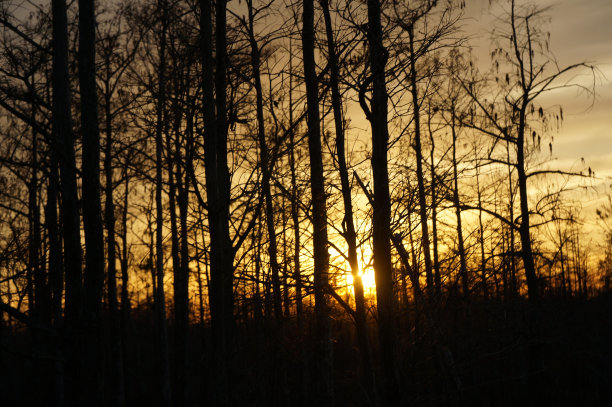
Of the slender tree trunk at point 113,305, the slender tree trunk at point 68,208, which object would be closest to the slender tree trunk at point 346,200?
the slender tree trunk at point 68,208

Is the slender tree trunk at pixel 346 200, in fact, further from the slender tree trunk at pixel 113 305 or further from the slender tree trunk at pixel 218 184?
the slender tree trunk at pixel 113 305

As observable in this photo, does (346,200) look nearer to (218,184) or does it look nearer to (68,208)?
(218,184)

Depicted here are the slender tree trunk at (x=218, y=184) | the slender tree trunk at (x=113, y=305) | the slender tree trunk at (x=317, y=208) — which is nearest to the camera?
the slender tree trunk at (x=218, y=184)

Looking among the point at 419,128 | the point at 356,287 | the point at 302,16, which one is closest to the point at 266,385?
the point at 356,287

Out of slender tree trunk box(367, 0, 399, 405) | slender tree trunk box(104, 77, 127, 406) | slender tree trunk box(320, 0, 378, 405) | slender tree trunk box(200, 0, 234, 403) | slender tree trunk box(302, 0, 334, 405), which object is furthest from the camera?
slender tree trunk box(104, 77, 127, 406)

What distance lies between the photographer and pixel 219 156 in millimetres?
6848

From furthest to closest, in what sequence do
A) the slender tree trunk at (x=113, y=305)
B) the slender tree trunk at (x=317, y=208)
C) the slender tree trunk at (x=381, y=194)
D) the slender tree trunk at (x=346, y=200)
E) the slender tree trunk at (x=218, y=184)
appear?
the slender tree trunk at (x=113, y=305) → the slender tree trunk at (x=317, y=208) → the slender tree trunk at (x=218, y=184) → the slender tree trunk at (x=346, y=200) → the slender tree trunk at (x=381, y=194)

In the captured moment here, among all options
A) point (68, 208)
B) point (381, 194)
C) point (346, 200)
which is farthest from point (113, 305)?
point (381, 194)

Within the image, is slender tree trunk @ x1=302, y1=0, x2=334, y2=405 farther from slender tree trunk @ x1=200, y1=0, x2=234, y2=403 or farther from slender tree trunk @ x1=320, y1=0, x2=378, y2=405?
slender tree trunk @ x1=200, y1=0, x2=234, y2=403

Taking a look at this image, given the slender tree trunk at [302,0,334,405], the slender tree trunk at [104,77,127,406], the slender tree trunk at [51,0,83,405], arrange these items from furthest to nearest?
the slender tree trunk at [104,77,127,406]
the slender tree trunk at [302,0,334,405]
the slender tree trunk at [51,0,83,405]

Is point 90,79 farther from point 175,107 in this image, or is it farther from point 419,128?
point 419,128

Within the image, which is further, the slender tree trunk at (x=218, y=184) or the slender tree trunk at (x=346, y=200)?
the slender tree trunk at (x=218, y=184)

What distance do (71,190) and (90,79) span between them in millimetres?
1405

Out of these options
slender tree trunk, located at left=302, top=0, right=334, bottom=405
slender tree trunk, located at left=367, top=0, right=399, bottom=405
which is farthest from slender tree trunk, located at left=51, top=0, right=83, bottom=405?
slender tree trunk, located at left=367, top=0, right=399, bottom=405
